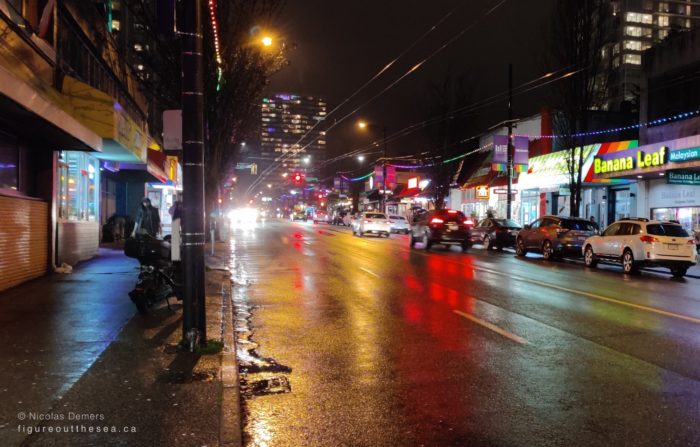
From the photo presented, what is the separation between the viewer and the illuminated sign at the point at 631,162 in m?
22.3

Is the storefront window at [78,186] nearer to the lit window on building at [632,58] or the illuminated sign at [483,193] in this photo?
the illuminated sign at [483,193]

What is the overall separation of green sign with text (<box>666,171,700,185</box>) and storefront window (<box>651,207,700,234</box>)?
2.51 m

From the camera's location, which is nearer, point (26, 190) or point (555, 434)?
point (555, 434)

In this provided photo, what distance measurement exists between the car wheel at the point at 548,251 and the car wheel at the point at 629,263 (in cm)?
428

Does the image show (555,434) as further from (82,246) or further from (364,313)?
(82,246)

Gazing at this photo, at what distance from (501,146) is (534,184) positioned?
502 cm

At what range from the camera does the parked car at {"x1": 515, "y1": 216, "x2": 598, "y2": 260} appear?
2073cm

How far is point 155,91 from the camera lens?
1541cm

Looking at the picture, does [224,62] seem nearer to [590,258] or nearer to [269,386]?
[269,386]

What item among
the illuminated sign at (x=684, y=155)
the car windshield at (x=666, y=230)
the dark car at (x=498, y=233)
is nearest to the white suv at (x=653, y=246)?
the car windshield at (x=666, y=230)

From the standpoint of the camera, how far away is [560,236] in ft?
68.8

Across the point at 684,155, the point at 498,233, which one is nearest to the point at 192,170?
the point at 684,155

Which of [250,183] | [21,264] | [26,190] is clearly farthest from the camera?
[250,183]

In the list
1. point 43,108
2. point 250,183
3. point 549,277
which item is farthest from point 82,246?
point 250,183
